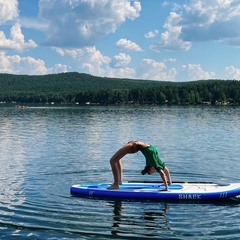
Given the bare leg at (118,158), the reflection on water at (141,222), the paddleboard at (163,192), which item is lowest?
the reflection on water at (141,222)

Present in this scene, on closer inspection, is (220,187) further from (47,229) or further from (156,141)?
(156,141)

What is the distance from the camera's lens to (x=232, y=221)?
1539cm

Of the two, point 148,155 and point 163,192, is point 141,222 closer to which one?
point 163,192

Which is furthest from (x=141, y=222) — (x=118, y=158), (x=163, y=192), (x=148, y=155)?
(x=118, y=158)

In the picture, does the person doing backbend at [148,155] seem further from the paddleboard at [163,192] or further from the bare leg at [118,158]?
the paddleboard at [163,192]

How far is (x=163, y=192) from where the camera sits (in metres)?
18.0

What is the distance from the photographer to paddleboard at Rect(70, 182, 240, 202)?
17859 millimetres

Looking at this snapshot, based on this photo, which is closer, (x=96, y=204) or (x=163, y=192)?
(x=96, y=204)

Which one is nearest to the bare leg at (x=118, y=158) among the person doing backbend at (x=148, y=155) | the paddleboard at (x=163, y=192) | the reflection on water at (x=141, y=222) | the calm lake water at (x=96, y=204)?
the person doing backbend at (x=148, y=155)

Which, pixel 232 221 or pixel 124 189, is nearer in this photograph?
pixel 232 221

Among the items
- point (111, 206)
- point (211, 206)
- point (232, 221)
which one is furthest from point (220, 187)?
point (111, 206)

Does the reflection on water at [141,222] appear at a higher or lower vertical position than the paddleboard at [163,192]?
lower

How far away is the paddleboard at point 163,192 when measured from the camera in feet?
58.6

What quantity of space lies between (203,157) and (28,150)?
1515 centimetres
